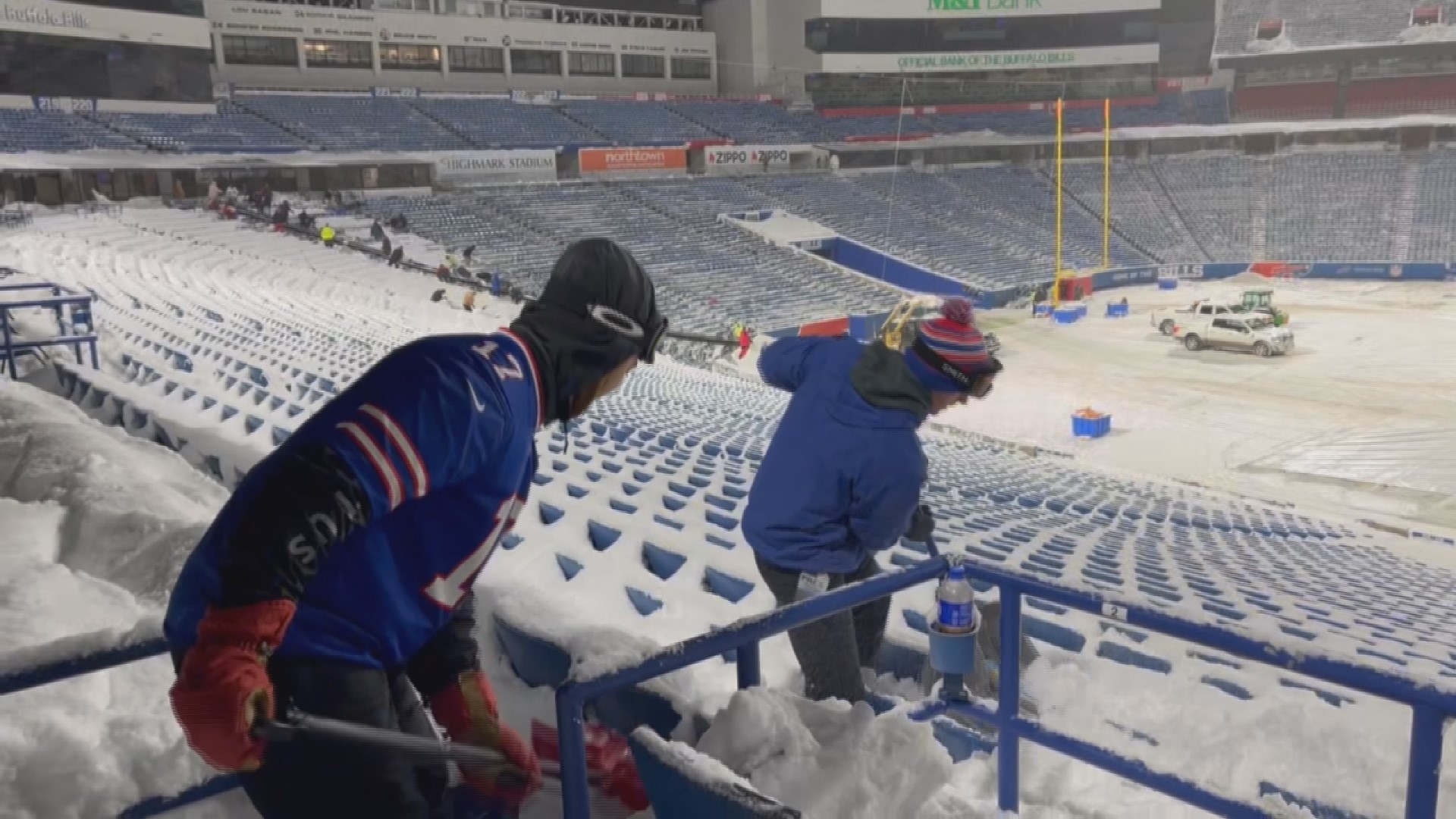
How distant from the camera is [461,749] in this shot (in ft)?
6.23

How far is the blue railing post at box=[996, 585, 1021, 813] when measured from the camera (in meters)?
2.70

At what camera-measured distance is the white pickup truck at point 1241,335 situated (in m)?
24.0

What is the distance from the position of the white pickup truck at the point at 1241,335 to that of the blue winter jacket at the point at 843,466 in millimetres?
23941

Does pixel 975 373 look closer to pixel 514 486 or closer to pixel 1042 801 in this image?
pixel 1042 801

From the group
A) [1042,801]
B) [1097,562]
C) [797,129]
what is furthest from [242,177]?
[1042,801]

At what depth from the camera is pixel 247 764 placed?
1.50 m

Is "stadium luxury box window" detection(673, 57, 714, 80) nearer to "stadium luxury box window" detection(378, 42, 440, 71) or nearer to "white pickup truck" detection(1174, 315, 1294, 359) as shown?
"stadium luxury box window" detection(378, 42, 440, 71)

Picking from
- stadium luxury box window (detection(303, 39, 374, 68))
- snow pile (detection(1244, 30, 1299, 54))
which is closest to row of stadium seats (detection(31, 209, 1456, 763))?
stadium luxury box window (detection(303, 39, 374, 68))

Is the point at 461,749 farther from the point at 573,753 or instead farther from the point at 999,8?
the point at 999,8

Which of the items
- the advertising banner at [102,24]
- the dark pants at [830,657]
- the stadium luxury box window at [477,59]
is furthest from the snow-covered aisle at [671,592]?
the stadium luxury box window at [477,59]

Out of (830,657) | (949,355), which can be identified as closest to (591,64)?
(949,355)

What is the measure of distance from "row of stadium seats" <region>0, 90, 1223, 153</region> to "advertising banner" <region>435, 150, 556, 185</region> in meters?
1.41

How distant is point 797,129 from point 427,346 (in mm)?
45620

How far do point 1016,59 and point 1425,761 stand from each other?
51.4 metres
